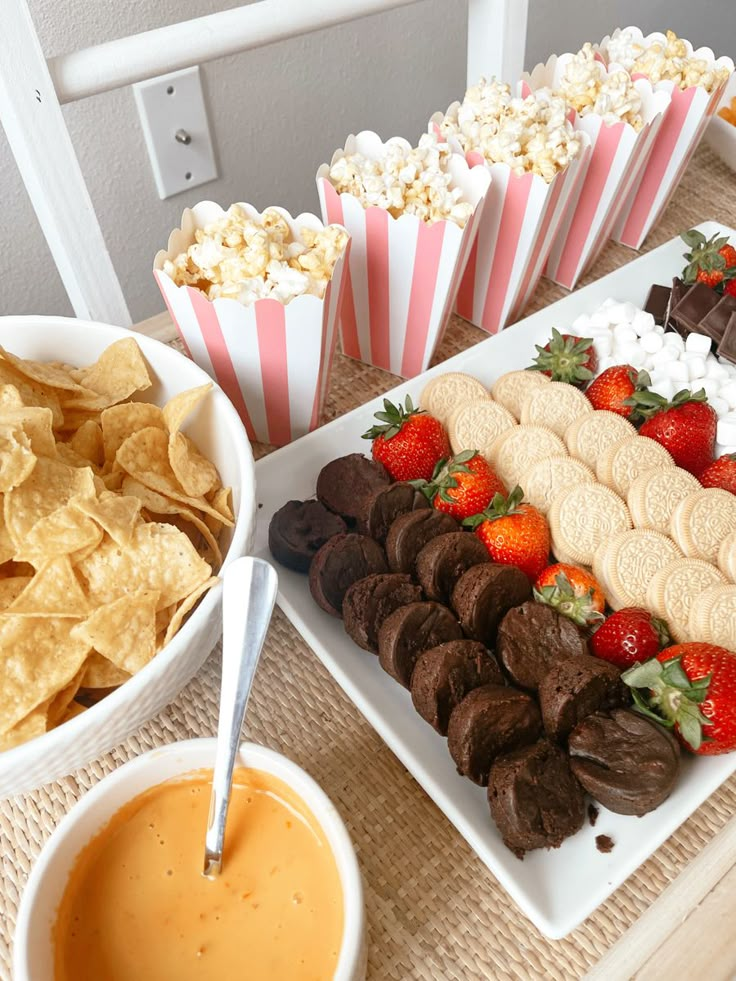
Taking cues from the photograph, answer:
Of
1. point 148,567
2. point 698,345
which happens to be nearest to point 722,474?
point 698,345

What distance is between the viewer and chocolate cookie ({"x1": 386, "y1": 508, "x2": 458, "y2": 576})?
0.88m

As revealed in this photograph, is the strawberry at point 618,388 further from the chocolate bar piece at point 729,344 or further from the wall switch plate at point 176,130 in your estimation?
the wall switch plate at point 176,130

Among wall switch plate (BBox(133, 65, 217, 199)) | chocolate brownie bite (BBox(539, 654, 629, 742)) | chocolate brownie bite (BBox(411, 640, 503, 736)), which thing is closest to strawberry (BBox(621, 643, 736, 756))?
chocolate brownie bite (BBox(539, 654, 629, 742))

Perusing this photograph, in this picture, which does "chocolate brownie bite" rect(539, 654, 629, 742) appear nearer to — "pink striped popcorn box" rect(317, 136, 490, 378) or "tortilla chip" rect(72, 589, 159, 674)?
"tortilla chip" rect(72, 589, 159, 674)

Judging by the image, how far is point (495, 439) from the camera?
3.37ft

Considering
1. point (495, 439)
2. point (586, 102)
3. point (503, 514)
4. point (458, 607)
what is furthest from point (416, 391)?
point (586, 102)

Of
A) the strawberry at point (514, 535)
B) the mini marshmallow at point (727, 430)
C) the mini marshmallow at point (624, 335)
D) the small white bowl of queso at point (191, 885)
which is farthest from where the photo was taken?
the mini marshmallow at point (624, 335)

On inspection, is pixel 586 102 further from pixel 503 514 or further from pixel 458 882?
pixel 458 882

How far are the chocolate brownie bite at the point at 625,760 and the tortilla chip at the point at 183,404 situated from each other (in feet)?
1.58

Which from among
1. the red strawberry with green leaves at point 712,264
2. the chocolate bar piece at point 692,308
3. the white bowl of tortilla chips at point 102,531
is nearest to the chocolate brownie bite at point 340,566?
the white bowl of tortilla chips at point 102,531

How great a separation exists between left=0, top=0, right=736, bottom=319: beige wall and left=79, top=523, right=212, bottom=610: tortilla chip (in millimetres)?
1089

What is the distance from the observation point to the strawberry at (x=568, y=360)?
1101mm

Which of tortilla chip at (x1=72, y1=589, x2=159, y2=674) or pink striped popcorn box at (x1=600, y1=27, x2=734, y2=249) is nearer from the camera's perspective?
tortilla chip at (x1=72, y1=589, x2=159, y2=674)

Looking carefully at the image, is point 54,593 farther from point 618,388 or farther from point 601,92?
point 601,92
